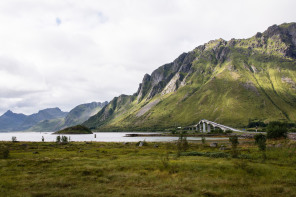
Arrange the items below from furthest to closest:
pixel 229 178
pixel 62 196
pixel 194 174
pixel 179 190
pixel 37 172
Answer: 1. pixel 37 172
2. pixel 194 174
3. pixel 229 178
4. pixel 179 190
5. pixel 62 196

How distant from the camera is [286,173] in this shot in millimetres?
32219

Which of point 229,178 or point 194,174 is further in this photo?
point 194,174

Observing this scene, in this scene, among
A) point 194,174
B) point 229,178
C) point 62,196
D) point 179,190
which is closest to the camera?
point 62,196

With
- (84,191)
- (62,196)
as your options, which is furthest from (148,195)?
(62,196)

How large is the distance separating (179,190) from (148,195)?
387cm

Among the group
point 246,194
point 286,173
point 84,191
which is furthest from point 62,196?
point 286,173

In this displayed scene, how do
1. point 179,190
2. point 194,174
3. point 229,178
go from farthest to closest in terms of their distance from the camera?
point 194,174
point 229,178
point 179,190

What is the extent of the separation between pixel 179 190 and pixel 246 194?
7.05 meters

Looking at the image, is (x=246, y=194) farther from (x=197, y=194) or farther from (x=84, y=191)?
(x=84, y=191)

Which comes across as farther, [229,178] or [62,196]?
[229,178]

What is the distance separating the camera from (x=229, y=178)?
3053 cm

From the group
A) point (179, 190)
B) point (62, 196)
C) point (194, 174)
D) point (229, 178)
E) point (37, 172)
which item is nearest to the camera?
point (62, 196)

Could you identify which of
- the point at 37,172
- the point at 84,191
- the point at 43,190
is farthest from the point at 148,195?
the point at 37,172

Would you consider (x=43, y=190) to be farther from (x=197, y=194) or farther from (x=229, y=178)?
(x=229, y=178)
